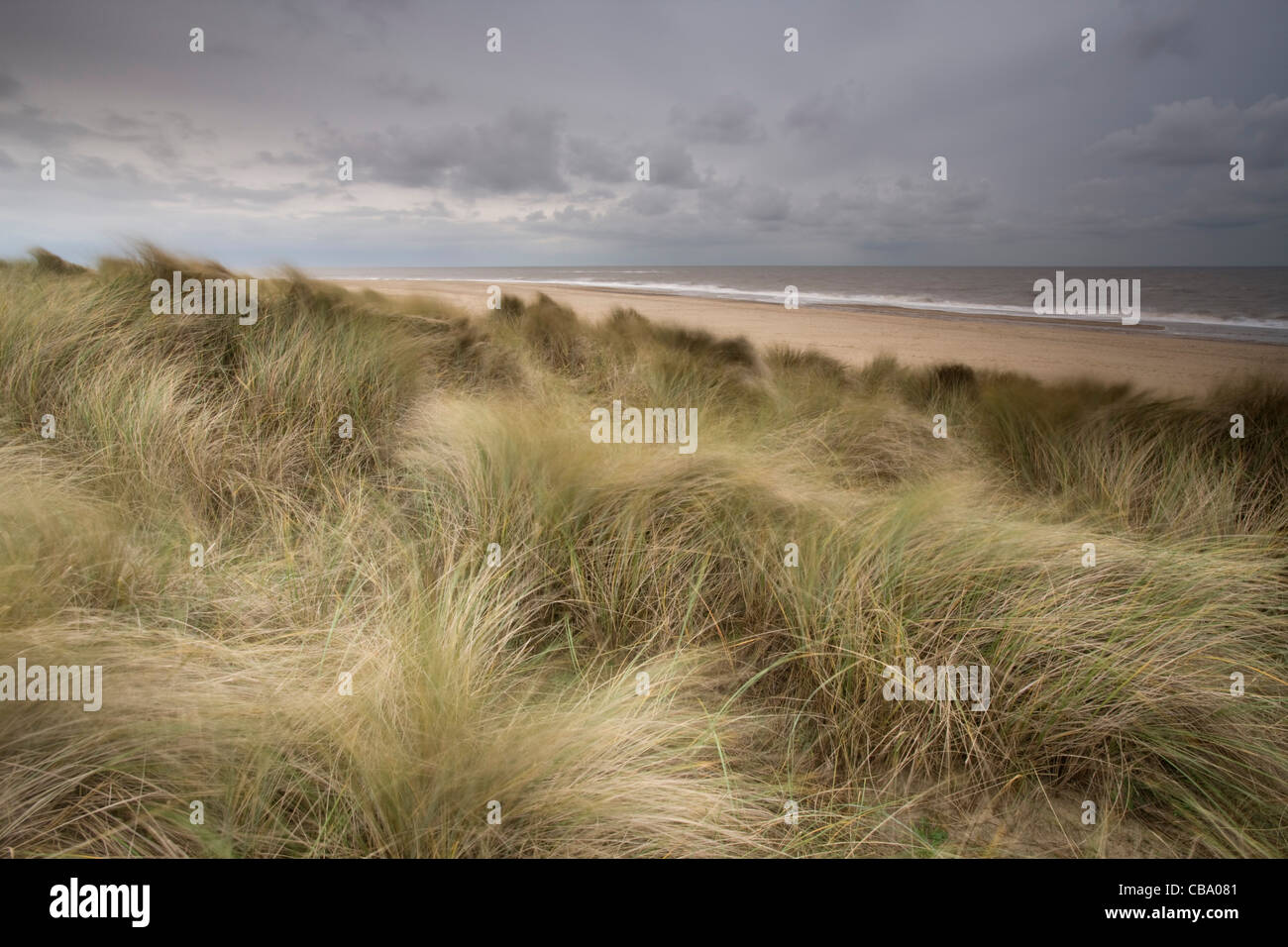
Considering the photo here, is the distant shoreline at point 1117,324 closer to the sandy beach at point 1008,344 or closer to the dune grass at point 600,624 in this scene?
the sandy beach at point 1008,344

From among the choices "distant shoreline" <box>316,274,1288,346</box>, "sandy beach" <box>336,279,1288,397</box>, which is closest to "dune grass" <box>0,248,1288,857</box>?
"sandy beach" <box>336,279,1288,397</box>

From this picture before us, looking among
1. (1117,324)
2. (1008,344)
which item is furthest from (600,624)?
(1117,324)

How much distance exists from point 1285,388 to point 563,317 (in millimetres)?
6877

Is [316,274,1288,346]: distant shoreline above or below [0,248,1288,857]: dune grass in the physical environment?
above

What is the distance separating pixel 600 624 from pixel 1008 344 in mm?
12420

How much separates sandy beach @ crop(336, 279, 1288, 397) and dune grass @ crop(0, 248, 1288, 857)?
3.17m

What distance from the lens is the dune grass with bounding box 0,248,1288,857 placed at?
5.57 ft

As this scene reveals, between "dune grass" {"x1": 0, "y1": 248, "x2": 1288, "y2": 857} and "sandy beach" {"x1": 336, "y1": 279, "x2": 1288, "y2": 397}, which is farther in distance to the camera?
"sandy beach" {"x1": 336, "y1": 279, "x2": 1288, "y2": 397}

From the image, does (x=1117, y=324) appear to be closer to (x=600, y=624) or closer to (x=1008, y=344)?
(x=1008, y=344)

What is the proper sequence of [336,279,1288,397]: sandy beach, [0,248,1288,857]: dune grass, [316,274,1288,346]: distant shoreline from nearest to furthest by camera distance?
1. [0,248,1288,857]: dune grass
2. [336,279,1288,397]: sandy beach
3. [316,274,1288,346]: distant shoreline

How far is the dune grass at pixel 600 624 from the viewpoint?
5.57ft

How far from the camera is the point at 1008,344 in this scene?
12.3 metres

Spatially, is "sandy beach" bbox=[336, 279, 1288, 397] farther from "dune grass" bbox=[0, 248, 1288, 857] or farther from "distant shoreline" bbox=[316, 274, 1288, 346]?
"dune grass" bbox=[0, 248, 1288, 857]

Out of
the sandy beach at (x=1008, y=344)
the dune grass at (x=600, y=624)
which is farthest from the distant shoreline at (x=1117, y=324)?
the dune grass at (x=600, y=624)
